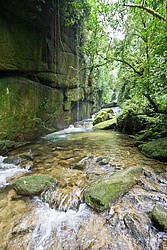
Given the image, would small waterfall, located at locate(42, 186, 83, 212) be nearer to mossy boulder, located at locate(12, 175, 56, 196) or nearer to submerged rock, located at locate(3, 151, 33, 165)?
mossy boulder, located at locate(12, 175, 56, 196)

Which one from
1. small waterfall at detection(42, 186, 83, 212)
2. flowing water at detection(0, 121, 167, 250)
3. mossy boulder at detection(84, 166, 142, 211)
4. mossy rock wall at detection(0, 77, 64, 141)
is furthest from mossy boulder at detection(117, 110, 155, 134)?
small waterfall at detection(42, 186, 83, 212)

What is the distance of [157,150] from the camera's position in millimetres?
4457

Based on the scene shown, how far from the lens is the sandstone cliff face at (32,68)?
5.47 meters

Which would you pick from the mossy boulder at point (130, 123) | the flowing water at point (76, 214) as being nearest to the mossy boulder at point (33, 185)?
the flowing water at point (76, 214)

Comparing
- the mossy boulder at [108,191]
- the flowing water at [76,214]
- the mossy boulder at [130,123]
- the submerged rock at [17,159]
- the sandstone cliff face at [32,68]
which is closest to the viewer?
the flowing water at [76,214]

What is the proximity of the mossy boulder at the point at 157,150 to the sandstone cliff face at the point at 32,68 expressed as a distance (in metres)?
4.86

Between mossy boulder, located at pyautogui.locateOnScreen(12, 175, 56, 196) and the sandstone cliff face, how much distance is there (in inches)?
117

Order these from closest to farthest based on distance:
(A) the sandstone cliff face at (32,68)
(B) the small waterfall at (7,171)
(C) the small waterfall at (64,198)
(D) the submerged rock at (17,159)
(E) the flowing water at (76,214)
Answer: (E) the flowing water at (76,214), (C) the small waterfall at (64,198), (B) the small waterfall at (7,171), (D) the submerged rock at (17,159), (A) the sandstone cliff face at (32,68)

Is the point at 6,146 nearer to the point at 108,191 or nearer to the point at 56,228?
the point at 56,228

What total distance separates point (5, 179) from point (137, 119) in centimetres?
687

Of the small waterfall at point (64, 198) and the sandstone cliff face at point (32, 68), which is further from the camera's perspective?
the sandstone cliff face at point (32, 68)

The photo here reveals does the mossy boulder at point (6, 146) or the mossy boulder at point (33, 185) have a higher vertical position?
the mossy boulder at point (6, 146)

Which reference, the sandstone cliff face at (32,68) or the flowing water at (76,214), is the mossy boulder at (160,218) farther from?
the sandstone cliff face at (32,68)

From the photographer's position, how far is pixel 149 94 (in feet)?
16.8
